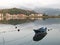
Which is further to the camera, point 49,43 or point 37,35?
point 37,35

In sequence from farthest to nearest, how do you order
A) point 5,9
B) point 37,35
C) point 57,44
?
1. point 5,9
2. point 37,35
3. point 57,44

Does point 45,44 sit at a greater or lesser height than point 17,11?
greater

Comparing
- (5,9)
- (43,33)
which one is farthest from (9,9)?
(43,33)

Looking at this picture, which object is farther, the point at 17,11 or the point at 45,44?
the point at 17,11

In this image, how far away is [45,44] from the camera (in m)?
23.8

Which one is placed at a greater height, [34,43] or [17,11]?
[34,43]

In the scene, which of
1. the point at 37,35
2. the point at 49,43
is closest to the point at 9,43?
the point at 49,43

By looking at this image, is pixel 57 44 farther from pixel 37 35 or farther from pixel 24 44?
pixel 37 35

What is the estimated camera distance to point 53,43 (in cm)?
2422

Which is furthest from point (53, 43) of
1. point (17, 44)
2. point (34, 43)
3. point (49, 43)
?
point (17, 44)

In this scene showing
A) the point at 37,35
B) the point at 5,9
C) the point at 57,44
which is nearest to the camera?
the point at 57,44

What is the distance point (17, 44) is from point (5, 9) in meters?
165

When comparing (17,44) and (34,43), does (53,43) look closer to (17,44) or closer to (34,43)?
(34,43)

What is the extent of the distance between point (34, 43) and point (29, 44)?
1.22m
